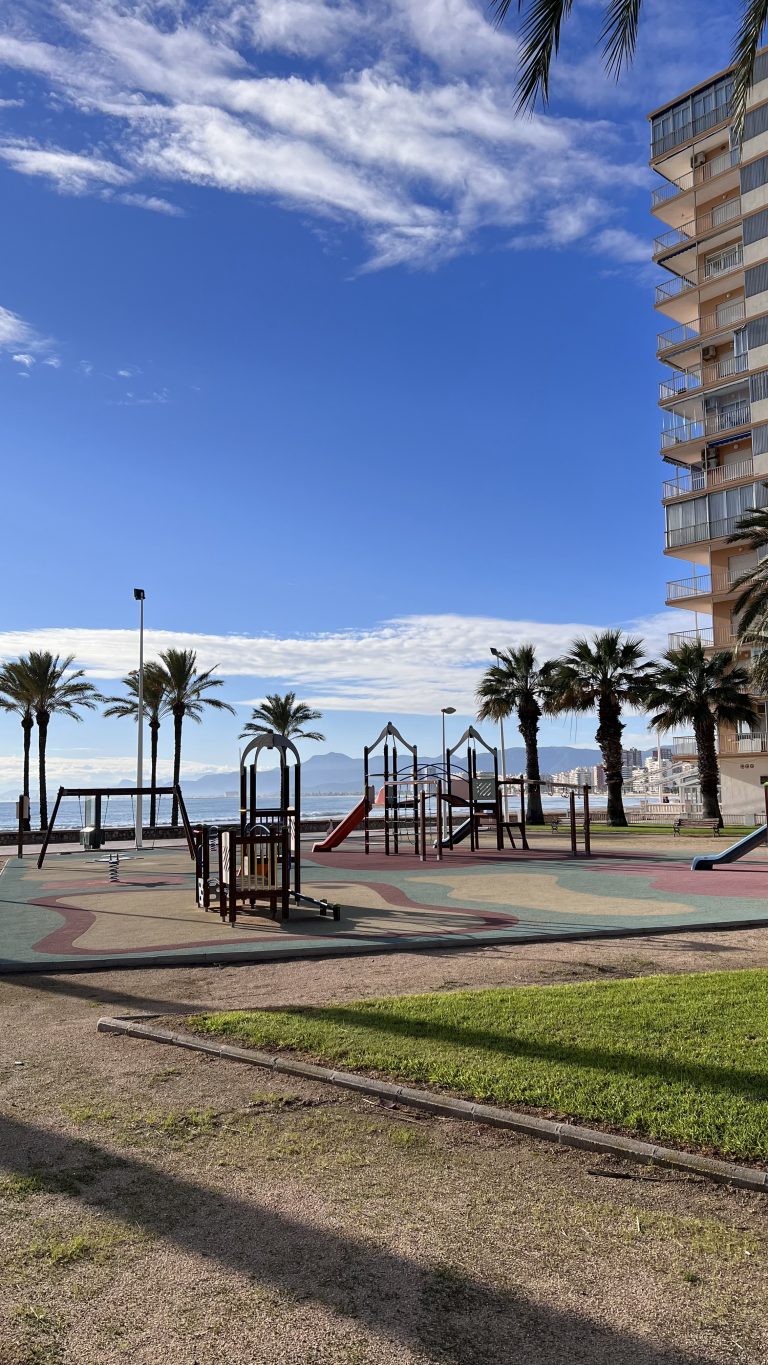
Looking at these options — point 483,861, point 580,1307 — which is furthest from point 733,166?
point 580,1307

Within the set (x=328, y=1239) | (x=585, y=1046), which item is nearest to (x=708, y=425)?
(x=585, y=1046)

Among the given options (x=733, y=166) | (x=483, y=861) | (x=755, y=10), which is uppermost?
(x=733, y=166)

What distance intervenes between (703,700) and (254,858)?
101 feet

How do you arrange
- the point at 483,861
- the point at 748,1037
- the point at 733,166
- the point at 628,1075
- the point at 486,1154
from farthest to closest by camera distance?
1. the point at 733,166
2. the point at 483,861
3. the point at 748,1037
4. the point at 628,1075
5. the point at 486,1154

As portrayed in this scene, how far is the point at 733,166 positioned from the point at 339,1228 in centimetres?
5862

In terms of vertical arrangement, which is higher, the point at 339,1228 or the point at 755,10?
→ the point at 755,10

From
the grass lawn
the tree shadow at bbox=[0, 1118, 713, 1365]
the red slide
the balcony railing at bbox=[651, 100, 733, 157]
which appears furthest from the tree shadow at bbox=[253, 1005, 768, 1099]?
the balcony railing at bbox=[651, 100, 733, 157]

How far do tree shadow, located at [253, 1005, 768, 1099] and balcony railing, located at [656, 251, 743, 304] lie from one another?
172 ft

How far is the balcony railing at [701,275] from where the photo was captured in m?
50.8

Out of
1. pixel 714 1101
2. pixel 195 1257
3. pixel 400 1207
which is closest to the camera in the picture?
pixel 195 1257

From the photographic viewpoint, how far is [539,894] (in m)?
17.5

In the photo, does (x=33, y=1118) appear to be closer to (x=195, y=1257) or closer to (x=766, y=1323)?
(x=195, y=1257)

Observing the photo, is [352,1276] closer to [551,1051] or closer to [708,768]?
[551,1051]

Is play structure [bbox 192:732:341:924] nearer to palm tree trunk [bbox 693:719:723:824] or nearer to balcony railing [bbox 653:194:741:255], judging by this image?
palm tree trunk [bbox 693:719:723:824]
